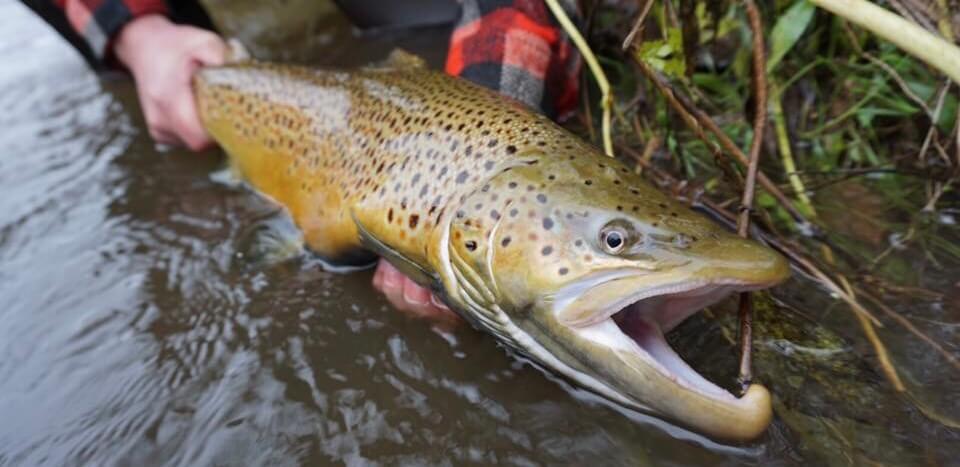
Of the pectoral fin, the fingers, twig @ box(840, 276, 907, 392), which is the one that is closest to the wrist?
the fingers

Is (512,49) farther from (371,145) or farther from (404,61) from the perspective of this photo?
(371,145)

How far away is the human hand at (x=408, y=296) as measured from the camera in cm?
209

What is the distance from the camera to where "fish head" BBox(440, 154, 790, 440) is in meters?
1.35

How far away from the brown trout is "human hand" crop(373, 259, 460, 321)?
12cm

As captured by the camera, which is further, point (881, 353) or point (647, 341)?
point (881, 353)

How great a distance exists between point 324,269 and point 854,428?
1672 millimetres

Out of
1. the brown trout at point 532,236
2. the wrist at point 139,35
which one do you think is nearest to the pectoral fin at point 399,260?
the brown trout at point 532,236

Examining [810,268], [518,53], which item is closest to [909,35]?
[810,268]

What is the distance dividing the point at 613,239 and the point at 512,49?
3.64 feet

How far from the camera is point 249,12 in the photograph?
452 centimetres

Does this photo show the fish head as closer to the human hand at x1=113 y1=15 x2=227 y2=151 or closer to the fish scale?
the fish scale

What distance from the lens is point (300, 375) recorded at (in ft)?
6.46

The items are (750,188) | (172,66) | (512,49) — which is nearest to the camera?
(750,188)

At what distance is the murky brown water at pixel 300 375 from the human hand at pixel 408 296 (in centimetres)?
5
